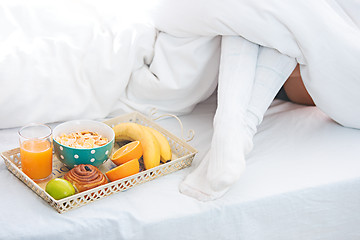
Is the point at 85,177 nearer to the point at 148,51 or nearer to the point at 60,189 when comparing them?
the point at 60,189

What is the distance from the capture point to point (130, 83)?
1.21 meters

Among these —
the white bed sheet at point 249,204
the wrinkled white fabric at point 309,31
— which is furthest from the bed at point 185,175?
the wrinkled white fabric at point 309,31

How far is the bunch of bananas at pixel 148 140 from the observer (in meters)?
0.94

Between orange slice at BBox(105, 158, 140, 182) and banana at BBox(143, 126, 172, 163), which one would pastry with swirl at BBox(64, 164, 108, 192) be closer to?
orange slice at BBox(105, 158, 140, 182)

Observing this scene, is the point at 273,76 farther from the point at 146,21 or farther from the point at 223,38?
the point at 146,21

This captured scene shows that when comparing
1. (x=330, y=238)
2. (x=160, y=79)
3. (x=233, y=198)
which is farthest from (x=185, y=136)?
(x=330, y=238)

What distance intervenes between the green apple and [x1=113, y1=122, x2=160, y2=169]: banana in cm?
19

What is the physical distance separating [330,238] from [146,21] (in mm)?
709

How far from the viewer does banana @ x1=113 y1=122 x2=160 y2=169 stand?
0.94 m

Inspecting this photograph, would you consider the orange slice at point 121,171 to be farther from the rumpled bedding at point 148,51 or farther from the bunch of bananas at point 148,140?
the rumpled bedding at point 148,51

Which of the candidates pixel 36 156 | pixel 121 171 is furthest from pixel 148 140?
pixel 36 156

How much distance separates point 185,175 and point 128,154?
13 cm

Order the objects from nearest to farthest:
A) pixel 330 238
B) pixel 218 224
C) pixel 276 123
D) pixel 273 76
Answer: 1. pixel 218 224
2. pixel 330 238
3. pixel 273 76
4. pixel 276 123

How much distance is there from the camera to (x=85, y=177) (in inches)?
32.8
